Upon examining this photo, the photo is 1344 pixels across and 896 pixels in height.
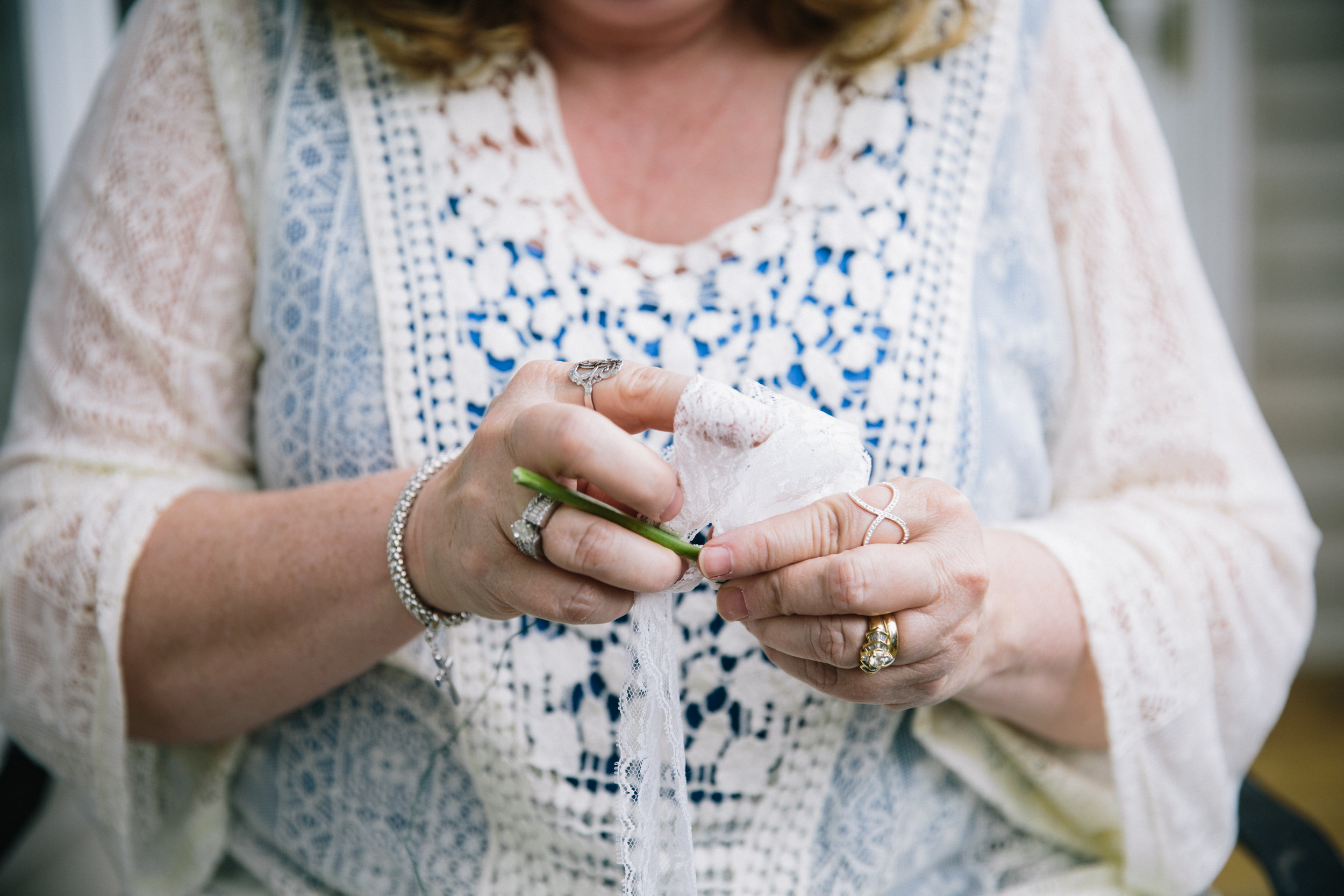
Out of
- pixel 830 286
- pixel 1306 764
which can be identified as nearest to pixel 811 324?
pixel 830 286

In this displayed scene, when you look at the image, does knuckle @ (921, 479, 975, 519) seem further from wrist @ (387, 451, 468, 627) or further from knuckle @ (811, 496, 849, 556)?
wrist @ (387, 451, 468, 627)

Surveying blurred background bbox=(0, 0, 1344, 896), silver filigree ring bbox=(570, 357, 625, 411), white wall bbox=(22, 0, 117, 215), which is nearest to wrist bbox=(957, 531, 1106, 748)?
silver filigree ring bbox=(570, 357, 625, 411)

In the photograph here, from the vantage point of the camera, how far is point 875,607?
600 millimetres

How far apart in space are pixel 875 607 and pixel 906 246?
423mm

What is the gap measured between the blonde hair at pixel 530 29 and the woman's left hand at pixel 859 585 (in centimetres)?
52

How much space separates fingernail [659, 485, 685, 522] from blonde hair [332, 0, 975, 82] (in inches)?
21.6

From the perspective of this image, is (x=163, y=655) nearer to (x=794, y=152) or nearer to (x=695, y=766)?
(x=695, y=766)

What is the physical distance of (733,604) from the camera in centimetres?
64

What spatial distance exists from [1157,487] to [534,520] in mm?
700

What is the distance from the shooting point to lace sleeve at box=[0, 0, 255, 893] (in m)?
0.90

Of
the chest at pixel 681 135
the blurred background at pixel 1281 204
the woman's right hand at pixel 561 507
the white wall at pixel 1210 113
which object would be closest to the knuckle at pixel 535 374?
the woman's right hand at pixel 561 507

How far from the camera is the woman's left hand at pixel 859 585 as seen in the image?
1.96ft

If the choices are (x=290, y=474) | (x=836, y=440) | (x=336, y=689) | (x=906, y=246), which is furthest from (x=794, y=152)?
(x=336, y=689)

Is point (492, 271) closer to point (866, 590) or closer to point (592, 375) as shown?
point (592, 375)
